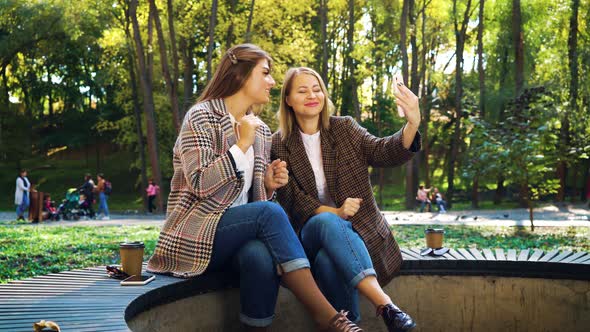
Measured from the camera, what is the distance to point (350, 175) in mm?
4668

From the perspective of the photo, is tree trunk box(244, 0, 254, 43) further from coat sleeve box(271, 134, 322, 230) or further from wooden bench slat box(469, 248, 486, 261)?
coat sleeve box(271, 134, 322, 230)

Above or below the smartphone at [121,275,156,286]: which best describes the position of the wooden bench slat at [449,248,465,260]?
below

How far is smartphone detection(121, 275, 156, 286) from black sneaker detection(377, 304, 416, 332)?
1.21 m

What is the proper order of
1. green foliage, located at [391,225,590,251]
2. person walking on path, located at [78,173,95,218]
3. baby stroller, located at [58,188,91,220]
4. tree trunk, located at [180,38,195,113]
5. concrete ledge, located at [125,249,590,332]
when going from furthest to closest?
tree trunk, located at [180,38,195,113]
person walking on path, located at [78,173,95,218]
baby stroller, located at [58,188,91,220]
green foliage, located at [391,225,590,251]
concrete ledge, located at [125,249,590,332]

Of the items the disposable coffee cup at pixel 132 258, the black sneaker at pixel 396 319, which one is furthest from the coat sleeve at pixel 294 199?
the disposable coffee cup at pixel 132 258

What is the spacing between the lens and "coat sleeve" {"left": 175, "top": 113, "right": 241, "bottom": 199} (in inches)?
154

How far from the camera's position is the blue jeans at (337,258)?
4008 millimetres

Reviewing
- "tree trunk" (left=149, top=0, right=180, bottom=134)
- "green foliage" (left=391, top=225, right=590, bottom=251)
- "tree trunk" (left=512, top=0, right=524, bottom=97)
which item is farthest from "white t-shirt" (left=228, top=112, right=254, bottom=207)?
"tree trunk" (left=512, top=0, right=524, bottom=97)

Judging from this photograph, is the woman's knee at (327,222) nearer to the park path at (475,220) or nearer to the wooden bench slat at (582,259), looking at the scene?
the wooden bench slat at (582,259)

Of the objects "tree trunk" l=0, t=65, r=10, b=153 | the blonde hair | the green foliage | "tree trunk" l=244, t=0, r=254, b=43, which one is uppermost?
"tree trunk" l=244, t=0, r=254, b=43

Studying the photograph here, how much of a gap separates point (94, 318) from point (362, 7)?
1229 inches

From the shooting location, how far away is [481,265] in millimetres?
4977

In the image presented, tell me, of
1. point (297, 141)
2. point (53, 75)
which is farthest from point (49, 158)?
point (297, 141)

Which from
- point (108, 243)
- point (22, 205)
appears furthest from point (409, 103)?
point (22, 205)
